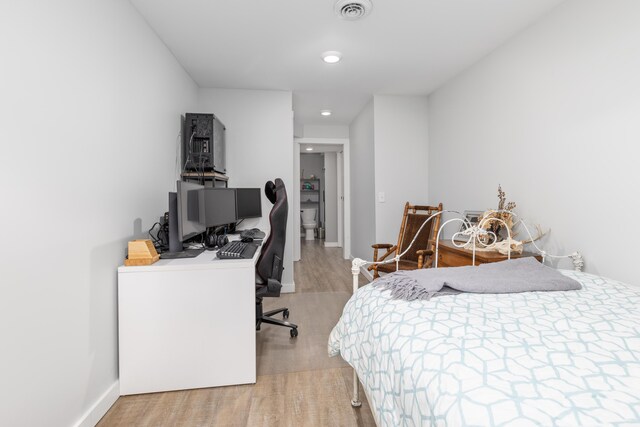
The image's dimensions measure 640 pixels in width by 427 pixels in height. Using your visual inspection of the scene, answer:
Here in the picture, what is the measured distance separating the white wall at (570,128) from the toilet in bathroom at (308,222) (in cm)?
521

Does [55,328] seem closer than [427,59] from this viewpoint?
Yes

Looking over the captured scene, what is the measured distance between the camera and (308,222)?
7984 mm

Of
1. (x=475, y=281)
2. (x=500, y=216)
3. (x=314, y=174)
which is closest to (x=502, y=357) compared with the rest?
(x=475, y=281)

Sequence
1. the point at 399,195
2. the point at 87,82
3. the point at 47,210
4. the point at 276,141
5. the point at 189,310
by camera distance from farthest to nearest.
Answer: the point at 399,195 → the point at 276,141 → the point at 189,310 → the point at 87,82 → the point at 47,210

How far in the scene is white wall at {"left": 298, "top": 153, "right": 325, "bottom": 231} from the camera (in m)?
8.29

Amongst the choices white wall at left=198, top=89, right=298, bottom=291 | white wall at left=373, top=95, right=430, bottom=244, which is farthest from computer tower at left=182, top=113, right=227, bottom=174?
white wall at left=373, top=95, right=430, bottom=244

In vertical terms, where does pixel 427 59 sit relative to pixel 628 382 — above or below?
above

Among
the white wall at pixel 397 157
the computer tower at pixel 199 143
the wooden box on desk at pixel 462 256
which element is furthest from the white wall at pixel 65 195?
the white wall at pixel 397 157

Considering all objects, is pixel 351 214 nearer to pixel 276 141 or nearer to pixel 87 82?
pixel 276 141

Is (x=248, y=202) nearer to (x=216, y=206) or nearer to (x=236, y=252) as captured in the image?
(x=216, y=206)

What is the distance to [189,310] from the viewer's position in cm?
178

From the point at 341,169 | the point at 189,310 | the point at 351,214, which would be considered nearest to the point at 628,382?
the point at 189,310

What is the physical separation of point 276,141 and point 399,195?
160 centimetres

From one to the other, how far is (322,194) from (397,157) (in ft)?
14.6
